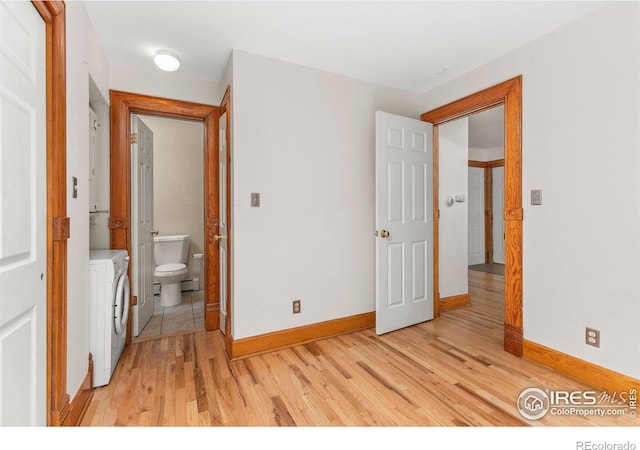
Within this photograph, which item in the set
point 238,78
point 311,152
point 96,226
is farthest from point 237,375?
point 238,78

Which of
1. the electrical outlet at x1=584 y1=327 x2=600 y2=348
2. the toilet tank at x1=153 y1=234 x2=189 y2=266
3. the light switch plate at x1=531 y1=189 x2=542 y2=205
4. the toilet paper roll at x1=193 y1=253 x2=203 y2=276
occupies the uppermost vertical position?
the light switch plate at x1=531 y1=189 x2=542 y2=205

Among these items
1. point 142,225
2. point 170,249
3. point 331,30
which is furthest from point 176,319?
point 331,30

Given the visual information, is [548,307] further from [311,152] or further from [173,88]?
[173,88]

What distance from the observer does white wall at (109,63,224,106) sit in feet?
8.30

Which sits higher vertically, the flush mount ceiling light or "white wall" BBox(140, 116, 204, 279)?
the flush mount ceiling light

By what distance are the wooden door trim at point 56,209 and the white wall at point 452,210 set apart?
3228mm

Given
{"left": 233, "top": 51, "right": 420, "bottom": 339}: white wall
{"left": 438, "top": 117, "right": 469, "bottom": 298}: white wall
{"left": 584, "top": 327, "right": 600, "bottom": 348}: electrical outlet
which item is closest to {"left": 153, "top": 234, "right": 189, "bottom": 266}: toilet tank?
{"left": 233, "top": 51, "right": 420, "bottom": 339}: white wall

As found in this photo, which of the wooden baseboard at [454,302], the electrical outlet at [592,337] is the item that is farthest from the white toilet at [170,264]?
the electrical outlet at [592,337]

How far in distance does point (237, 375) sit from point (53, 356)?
1066mm

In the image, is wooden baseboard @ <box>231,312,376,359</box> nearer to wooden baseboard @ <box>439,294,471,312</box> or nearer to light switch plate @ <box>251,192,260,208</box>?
wooden baseboard @ <box>439,294,471,312</box>

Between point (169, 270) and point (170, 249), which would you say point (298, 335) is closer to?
point (169, 270)

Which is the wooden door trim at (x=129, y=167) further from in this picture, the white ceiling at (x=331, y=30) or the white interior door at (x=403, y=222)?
the white interior door at (x=403, y=222)

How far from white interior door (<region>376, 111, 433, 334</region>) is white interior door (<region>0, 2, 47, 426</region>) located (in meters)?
2.25

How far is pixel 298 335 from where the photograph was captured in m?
2.59
